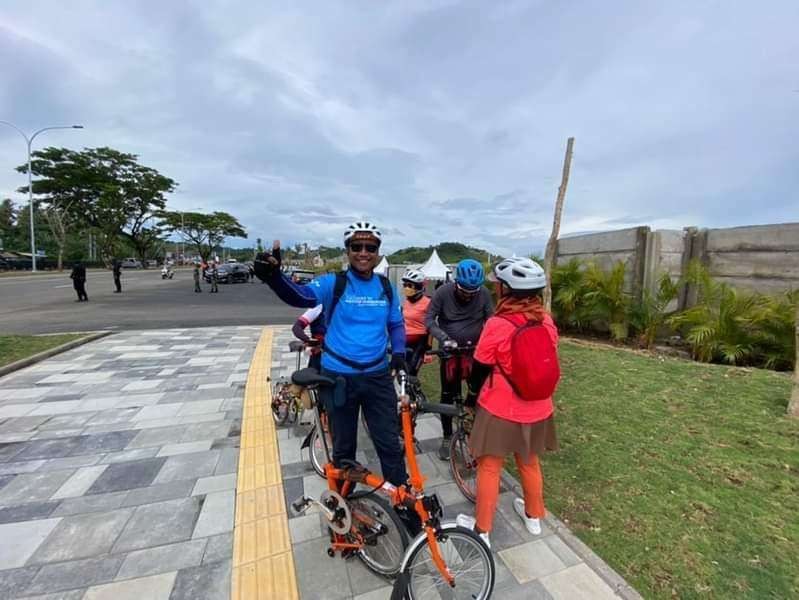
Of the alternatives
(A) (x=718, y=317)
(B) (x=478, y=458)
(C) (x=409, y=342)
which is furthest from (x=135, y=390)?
(A) (x=718, y=317)

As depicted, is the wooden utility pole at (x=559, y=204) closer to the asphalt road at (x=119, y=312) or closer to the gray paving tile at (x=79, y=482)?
the gray paving tile at (x=79, y=482)

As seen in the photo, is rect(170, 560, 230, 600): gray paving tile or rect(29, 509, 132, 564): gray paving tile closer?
rect(170, 560, 230, 600): gray paving tile

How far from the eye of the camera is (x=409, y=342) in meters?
3.83

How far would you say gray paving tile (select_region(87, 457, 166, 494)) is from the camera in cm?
274

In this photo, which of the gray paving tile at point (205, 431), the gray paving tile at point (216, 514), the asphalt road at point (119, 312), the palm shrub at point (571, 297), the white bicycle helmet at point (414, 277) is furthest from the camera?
the asphalt road at point (119, 312)

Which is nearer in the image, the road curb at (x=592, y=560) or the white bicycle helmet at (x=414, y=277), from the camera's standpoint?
the road curb at (x=592, y=560)

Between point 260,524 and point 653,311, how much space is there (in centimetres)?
708

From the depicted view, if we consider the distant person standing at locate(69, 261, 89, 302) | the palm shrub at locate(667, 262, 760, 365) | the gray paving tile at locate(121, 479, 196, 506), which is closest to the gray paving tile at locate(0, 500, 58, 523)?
the gray paving tile at locate(121, 479, 196, 506)

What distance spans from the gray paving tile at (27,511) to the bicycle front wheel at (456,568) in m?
2.57

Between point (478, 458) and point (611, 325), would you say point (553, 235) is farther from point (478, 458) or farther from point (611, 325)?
point (478, 458)

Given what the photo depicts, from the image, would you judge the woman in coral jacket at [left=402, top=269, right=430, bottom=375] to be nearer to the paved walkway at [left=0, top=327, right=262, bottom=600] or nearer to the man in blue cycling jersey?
the man in blue cycling jersey

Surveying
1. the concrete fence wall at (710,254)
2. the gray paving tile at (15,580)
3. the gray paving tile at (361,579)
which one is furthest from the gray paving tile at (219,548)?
the concrete fence wall at (710,254)

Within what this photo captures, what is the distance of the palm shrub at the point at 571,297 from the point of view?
299 inches

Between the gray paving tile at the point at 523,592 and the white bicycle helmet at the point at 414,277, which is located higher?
the white bicycle helmet at the point at 414,277
